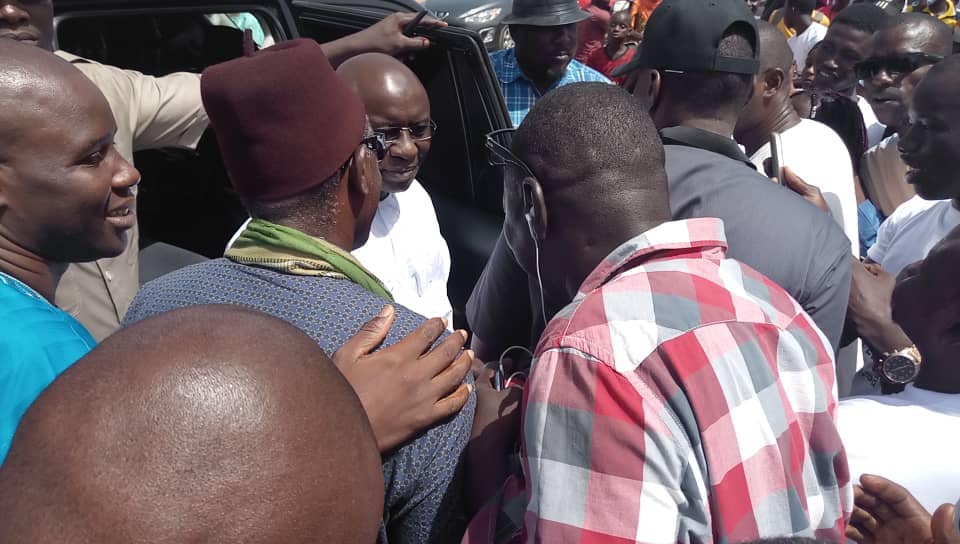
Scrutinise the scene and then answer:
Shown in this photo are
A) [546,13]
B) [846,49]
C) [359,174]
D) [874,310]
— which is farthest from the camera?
[846,49]

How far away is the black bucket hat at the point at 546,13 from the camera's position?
15.1 ft

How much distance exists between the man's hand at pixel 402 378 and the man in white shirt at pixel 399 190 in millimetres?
1387

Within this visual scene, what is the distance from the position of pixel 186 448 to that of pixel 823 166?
2817 millimetres

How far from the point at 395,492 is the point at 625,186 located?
705mm

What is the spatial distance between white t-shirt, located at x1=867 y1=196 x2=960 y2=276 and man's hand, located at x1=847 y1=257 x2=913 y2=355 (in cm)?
56

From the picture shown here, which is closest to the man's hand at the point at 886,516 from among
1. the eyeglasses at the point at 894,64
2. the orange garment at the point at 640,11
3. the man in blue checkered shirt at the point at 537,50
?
the man in blue checkered shirt at the point at 537,50

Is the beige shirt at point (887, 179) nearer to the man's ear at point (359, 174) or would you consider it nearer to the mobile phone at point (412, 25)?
the mobile phone at point (412, 25)

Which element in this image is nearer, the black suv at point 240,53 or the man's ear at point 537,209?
the man's ear at point 537,209

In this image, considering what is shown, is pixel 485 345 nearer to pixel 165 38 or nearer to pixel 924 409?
pixel 924 409

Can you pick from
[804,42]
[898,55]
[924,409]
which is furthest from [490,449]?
[804,42]

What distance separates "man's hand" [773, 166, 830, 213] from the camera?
2.70m

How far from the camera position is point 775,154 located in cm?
301

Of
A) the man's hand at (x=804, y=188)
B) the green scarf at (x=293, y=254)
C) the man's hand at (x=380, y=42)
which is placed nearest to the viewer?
the green scarf at (x=293, y=254)

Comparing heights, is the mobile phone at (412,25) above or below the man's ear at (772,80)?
below
